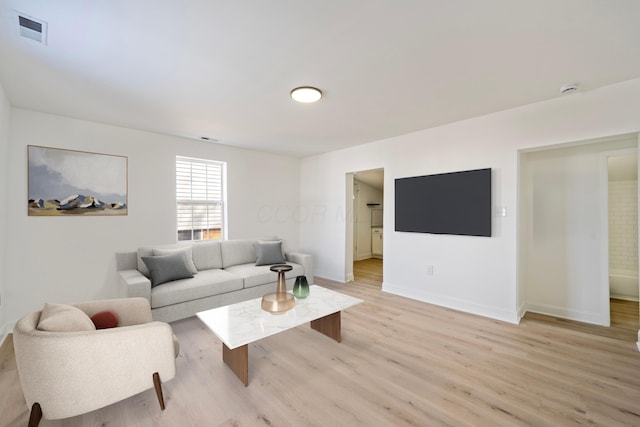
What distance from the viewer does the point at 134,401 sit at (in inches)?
72.4

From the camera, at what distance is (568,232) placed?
3266 mm

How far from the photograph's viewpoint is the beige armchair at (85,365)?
1385mm

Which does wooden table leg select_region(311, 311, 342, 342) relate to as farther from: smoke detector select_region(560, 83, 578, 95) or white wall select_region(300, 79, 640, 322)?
smoke detector select_region(560, 83, 578, 95)

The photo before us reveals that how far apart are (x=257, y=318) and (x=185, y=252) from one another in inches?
71.6

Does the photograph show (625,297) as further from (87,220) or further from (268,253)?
(87,220)

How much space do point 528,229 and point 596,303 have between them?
103 centimetres

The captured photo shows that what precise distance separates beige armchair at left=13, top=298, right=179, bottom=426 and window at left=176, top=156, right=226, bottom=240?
110 inches

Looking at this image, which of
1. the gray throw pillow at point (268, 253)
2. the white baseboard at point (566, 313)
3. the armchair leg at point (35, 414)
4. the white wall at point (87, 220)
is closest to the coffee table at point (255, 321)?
the armchair leg at point (35, 414)

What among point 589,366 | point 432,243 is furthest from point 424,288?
point 589,366

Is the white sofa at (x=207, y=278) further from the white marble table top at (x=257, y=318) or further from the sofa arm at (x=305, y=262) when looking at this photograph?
the white marble table top at (x=257, y=318)

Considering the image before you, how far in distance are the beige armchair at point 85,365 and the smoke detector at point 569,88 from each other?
3884 millimetres

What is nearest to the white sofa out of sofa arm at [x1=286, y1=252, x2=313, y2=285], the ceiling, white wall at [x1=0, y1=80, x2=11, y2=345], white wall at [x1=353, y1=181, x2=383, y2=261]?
sofa arm at [x1=286, y1=252, x2=313, y2=285]

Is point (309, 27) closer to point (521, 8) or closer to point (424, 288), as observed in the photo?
point (521, 8)

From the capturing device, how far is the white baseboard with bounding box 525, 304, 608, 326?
309 centimetres
